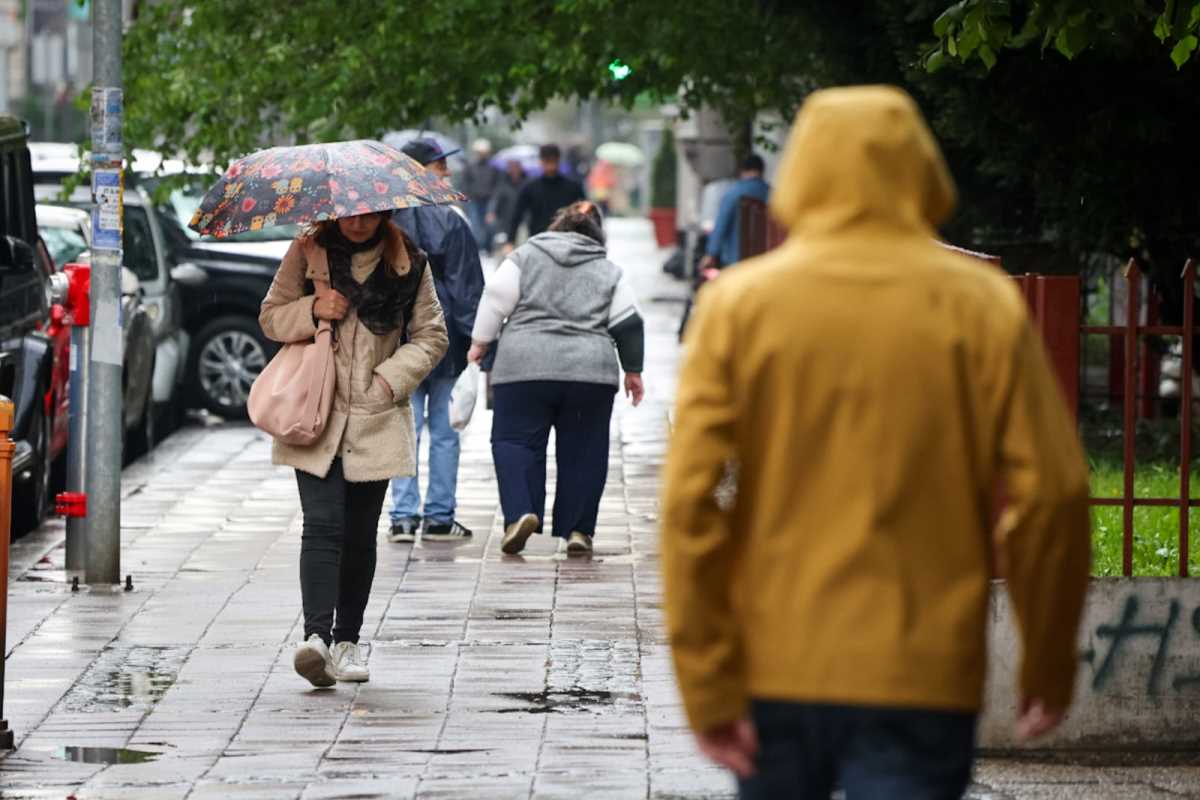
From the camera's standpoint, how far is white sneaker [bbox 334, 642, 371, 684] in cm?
794

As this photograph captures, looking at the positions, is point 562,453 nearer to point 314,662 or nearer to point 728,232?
point 314,662

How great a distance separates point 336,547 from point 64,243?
8150 mm

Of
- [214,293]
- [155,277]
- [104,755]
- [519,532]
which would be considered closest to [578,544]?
[519,532]

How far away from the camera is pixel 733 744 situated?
Answer: 11.8ft

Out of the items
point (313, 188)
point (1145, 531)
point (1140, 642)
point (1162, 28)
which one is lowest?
point (1145, 531)

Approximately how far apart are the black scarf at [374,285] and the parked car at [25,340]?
365cm

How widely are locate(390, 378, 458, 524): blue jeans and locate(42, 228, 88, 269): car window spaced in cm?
425

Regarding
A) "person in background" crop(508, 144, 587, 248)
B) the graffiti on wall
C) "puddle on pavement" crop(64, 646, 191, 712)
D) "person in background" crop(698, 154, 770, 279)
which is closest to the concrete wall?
the graffiti on wall

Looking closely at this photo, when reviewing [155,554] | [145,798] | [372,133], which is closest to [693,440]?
[145,798]

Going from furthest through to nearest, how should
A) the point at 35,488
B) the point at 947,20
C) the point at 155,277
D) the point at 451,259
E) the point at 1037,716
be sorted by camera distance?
1. the point at 155,277
2. the point at 35,488
3. the point at 451,259
4. the point at 947,20
5. the point at 1037,716

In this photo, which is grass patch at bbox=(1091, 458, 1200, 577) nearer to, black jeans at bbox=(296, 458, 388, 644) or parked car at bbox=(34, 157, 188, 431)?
black jeans at bbox=(296, 458, 388, 644)

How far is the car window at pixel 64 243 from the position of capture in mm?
15305

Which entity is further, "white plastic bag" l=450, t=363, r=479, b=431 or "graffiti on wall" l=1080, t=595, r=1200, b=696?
"white plastic bag" l=450, t=363, r=479, b=431

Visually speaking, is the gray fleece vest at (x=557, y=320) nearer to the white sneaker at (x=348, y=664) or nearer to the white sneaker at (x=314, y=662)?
the white sneaker at (x=348, y=664)
